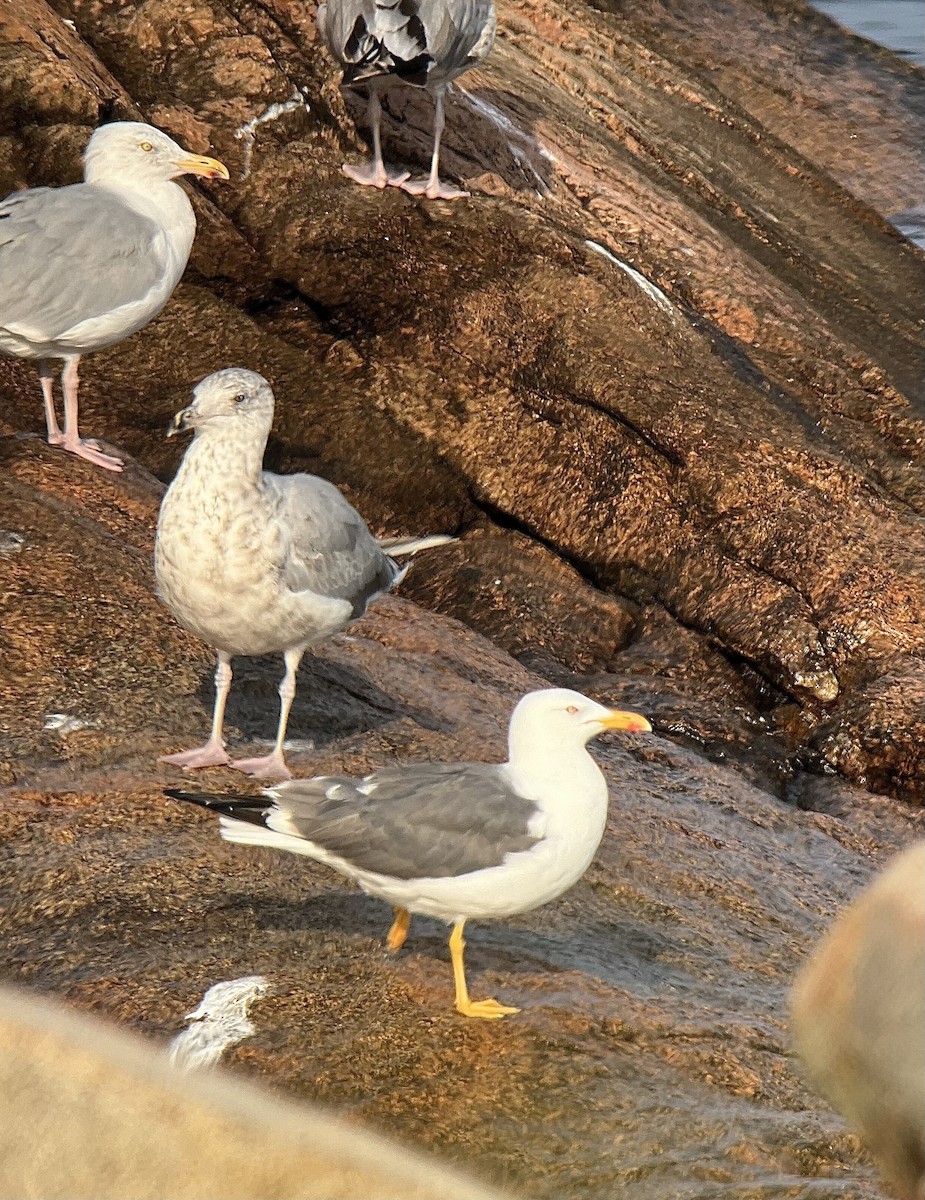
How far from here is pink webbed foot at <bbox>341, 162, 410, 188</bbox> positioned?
35.9ft

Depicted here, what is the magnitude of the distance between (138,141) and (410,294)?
241 centimetres

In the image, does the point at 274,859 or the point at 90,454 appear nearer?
the point at 274,859

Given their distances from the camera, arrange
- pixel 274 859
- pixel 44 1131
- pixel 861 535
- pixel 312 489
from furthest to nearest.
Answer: pixel 861 535 → pixel 312 489 → pixel 274 859 → pixel 44 1131

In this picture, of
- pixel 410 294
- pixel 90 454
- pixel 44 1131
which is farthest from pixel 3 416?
pixel 44 1131

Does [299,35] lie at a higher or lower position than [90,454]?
higher

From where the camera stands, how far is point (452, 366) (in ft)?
34.1

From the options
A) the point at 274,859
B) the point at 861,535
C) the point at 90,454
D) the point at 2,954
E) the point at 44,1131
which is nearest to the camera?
the point at 44,1131

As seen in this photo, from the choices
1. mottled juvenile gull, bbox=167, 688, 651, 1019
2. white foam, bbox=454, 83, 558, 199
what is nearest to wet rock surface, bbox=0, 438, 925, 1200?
mottled juvenile gull, bbox=167, 688, 651, 1019

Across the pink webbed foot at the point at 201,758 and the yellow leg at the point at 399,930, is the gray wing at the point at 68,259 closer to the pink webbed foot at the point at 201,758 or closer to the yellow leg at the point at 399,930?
the pink webbed foot at the point at 201,758

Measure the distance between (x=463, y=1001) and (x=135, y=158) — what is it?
5453 mm

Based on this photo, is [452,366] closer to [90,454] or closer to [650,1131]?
[90,454]

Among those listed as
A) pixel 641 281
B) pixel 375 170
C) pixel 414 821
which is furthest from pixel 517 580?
pixel 414 821

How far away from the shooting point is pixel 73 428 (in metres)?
8.58

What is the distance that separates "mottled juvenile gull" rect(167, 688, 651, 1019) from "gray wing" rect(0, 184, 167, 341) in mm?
3853
